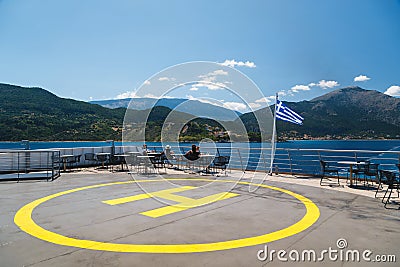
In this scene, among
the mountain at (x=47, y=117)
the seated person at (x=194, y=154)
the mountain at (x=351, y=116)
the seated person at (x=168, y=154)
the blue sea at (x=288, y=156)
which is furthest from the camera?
the mountain at (x=351, y=116)

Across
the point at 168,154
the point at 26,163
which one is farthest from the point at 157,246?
the point at 26,163

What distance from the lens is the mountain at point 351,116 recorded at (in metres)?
73.4

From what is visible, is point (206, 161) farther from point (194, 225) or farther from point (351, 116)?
point (351, 116)

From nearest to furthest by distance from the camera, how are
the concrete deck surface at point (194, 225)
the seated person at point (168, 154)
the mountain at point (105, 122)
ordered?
1. the concrete deck surface at point (194, 225)
2. the mountain at point (105, 122)
3. the seated person at point (168, 154)

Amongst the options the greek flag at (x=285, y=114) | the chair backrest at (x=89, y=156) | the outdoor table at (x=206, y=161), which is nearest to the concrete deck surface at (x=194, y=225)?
the greek flag at (x=285, y=114)

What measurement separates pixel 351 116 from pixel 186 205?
115406mm

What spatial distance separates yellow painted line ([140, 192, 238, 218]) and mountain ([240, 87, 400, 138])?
31254mm

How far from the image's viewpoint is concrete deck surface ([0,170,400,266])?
3014 mm

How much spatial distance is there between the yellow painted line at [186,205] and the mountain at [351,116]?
3125 cm

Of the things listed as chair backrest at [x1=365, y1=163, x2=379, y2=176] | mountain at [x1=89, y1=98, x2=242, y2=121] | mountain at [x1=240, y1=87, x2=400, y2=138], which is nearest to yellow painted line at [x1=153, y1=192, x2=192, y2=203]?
mountain at [x1=89, y1=98, x2=242, y2=121]

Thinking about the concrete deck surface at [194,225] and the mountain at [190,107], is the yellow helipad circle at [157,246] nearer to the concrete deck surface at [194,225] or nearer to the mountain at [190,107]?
the concrete deck surface at [194,225]

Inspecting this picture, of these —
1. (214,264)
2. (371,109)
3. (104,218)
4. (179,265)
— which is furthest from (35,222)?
(371,109)

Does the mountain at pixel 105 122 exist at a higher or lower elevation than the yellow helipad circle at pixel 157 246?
higher

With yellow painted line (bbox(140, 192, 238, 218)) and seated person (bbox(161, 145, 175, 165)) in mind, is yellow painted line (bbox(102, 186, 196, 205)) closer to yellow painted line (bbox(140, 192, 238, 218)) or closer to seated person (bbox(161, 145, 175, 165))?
yellow painted line (bbox(140, 192, 238, 218))
